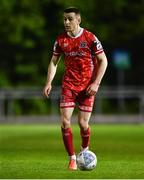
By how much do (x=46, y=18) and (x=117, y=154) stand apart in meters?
32.5

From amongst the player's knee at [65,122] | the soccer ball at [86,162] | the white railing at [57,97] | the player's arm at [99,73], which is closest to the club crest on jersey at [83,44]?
the player's arm at [99,73]

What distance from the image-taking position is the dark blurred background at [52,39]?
1895 inches

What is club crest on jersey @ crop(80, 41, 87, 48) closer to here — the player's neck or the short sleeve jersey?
the short sleeve jersey

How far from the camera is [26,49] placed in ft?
160

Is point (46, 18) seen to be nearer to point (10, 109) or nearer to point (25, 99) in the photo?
point (25, 99)

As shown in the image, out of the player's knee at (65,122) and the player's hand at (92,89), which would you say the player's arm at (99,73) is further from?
the player's knee at (65,122)

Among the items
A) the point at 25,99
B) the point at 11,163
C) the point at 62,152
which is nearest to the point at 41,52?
the point at 25,99

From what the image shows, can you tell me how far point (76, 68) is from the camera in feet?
48.7

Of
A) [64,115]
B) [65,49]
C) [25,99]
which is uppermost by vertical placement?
[65,49]

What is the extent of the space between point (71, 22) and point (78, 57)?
1.86 feet

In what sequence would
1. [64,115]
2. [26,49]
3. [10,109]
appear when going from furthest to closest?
1. [26,49]
2. [10,109]
3. [64,115]

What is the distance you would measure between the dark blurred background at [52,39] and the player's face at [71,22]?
30420mm

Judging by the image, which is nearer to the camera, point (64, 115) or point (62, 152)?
point (64, 115)

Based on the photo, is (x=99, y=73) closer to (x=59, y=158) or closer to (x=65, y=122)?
(x=65, y=122)
